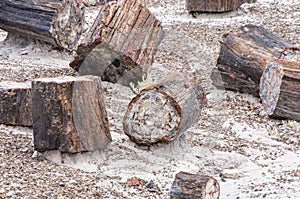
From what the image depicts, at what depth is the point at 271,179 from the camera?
16.9ft

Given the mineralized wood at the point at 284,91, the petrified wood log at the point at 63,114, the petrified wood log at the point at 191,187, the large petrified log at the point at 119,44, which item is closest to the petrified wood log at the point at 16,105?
the petrified wood log at the point at 63,114

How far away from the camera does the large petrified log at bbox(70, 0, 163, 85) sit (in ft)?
23.8

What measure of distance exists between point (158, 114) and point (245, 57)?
7.09 ft

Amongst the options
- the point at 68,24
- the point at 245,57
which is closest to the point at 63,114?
the point at 245,57

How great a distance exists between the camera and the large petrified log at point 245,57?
7324 millimetres

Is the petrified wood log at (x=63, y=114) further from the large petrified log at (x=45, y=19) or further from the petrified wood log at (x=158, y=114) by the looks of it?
the large petrified log at (x=45, y=19)

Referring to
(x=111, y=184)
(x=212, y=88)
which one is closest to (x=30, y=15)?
(x=212, y=88)

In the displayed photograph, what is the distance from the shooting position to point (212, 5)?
10484mm

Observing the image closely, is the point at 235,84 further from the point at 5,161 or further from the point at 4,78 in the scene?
the point at 5,161

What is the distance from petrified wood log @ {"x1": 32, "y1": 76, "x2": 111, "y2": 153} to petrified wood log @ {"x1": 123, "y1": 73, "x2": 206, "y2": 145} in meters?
0.48

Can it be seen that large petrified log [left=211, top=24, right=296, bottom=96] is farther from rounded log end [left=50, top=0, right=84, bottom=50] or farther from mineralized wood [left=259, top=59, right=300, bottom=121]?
rounded log end [left=50, top=0, right=84, bottom=50]

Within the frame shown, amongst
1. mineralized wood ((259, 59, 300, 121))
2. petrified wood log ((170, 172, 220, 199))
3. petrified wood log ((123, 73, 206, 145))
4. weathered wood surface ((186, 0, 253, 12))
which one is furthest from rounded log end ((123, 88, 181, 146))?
weathered wood surface ((186, 0, 253, 12))

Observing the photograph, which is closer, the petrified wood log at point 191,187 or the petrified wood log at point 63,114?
the petrified wood log at point 191,187

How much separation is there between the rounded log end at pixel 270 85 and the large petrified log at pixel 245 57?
18 cm
